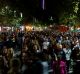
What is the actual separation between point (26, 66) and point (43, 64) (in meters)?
0.56

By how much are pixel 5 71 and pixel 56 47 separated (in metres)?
2.53

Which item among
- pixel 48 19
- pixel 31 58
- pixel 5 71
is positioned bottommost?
pixel 5 71

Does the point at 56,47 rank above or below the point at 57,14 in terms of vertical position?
below

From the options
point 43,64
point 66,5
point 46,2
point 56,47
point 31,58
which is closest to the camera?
point 66,5

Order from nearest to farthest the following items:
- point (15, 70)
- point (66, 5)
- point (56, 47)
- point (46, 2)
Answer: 1. point (66, 5)
2. point (46, 2)
3. point (15, 70)
4. point (56, 47)

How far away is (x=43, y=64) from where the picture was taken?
841 centimetres

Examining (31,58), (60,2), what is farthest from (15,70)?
(60,2)

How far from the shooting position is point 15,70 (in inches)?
387

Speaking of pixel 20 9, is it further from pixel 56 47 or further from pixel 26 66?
pixel 56 47

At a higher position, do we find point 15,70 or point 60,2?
point 60,2

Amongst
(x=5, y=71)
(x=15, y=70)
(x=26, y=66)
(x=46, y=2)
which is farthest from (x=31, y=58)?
(x=5, y=71)

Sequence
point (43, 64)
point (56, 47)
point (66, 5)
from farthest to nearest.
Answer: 1. point (56, 47)
2. point (43, 64)
3. point (66, 5)

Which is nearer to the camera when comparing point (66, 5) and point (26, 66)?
point (66, 5)

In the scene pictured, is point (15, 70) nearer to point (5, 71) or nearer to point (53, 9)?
point (5, 71)
